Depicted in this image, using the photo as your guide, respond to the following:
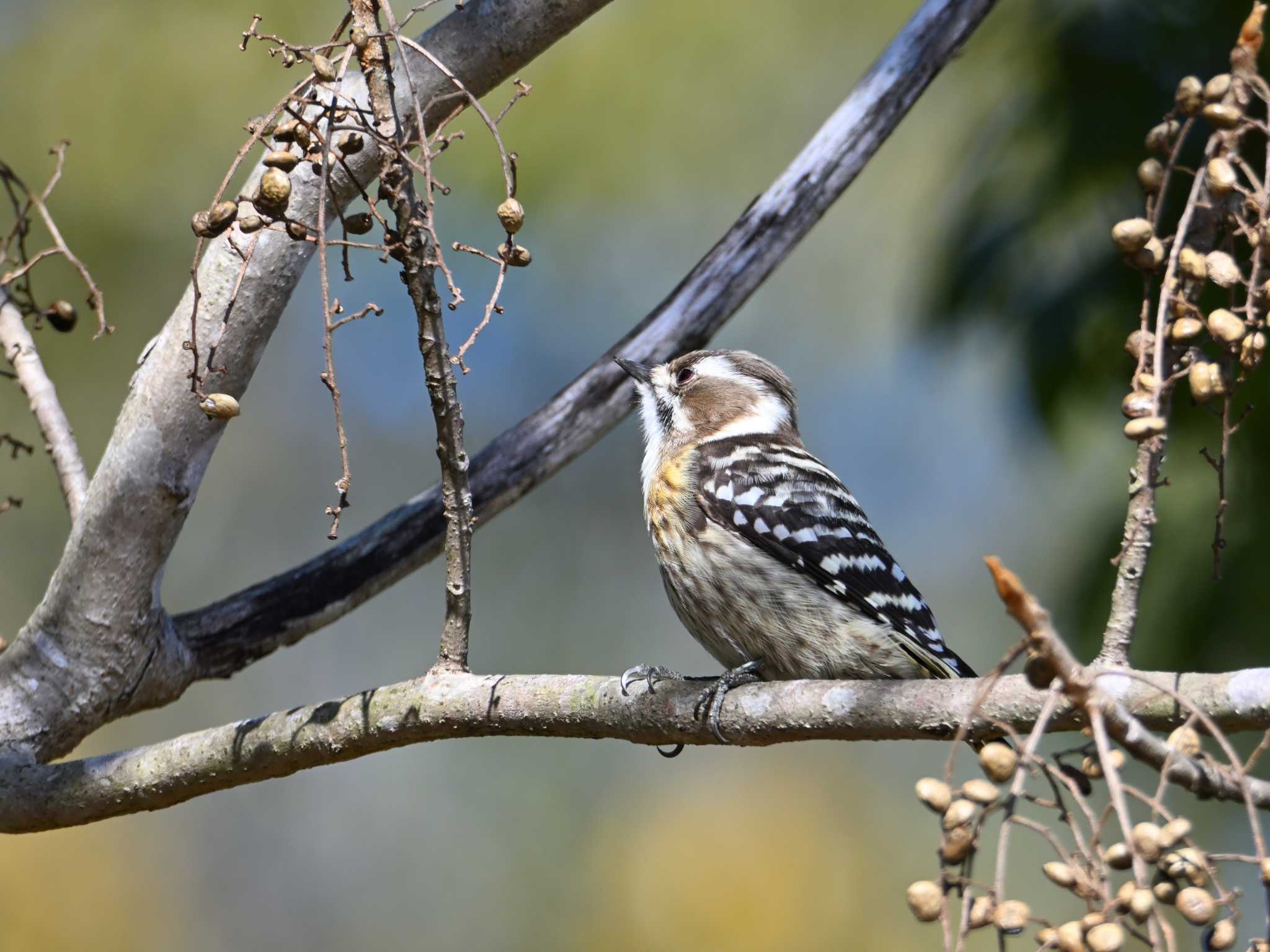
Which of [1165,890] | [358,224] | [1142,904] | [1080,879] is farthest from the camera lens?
[358,224]

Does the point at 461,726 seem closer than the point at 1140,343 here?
No

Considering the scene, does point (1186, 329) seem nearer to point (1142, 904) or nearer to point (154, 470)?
point (1142, 904)

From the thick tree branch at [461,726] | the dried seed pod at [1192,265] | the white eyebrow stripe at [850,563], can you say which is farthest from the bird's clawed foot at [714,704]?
the dried seed pod at [1192,265]

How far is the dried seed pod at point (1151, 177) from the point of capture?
209 centimetres

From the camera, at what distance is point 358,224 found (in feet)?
6.87

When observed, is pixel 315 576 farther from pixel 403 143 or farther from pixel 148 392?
pixel 403 143

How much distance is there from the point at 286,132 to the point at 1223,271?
1516 millimetres

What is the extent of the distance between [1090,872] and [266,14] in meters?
7.18

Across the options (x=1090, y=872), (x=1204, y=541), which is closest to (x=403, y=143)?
(x=1090, y=872)

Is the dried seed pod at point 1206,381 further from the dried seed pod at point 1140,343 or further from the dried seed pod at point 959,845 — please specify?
the dried seed pod at point 959,845

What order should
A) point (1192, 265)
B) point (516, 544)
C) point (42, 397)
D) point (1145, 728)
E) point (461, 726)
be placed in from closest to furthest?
point (1145, 728)
point (1192, 265)
point (461, 726)
point (42, 397)
point (516, 544)

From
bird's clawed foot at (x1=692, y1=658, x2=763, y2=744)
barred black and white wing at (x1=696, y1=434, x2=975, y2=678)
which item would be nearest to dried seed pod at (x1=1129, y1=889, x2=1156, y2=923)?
bird's clawed foot at (x1=692, y1=658, x2=763, y2=744)

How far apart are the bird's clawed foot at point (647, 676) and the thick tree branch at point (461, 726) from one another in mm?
30

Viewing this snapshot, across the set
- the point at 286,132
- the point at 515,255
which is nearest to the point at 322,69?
the point at 286,132
